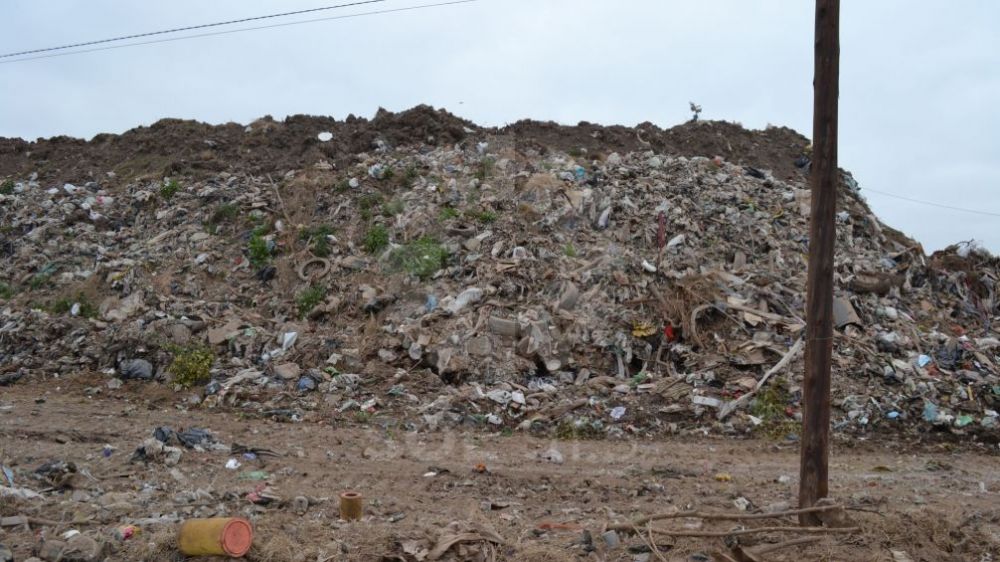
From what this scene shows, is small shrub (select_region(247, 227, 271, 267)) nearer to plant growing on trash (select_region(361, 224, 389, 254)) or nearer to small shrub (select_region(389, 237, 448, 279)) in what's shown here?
plant growing on trash (select_region(361, 224, 389, 254))

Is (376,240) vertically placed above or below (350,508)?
above

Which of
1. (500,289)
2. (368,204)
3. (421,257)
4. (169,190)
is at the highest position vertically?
(169,190)

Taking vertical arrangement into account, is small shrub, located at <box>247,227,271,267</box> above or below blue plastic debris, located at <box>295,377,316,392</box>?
above

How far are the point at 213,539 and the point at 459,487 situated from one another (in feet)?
7.16

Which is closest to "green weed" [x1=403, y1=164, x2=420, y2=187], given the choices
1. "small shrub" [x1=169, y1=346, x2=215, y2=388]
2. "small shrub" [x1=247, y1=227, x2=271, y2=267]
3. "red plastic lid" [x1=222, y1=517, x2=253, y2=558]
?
"small shrub" [x1=247, y1=227, x2=271, y2=267]

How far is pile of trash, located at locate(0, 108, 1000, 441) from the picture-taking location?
7.96 meters

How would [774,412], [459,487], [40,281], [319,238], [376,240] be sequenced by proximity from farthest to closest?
1. [40,281]
2. [319,238]
3. [376,240]
4. [774,412]
5. [459,487]

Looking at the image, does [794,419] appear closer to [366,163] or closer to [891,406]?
[891,406]

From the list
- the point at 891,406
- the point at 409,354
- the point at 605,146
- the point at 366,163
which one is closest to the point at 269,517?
the point at 409,354

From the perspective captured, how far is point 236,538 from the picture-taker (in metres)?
3.97

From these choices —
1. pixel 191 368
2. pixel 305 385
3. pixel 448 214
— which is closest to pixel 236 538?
pixel 305 385

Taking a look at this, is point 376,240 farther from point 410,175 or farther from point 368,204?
point 410,175

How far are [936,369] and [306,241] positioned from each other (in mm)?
8276

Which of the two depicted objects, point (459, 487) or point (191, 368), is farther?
point (191, 368)
